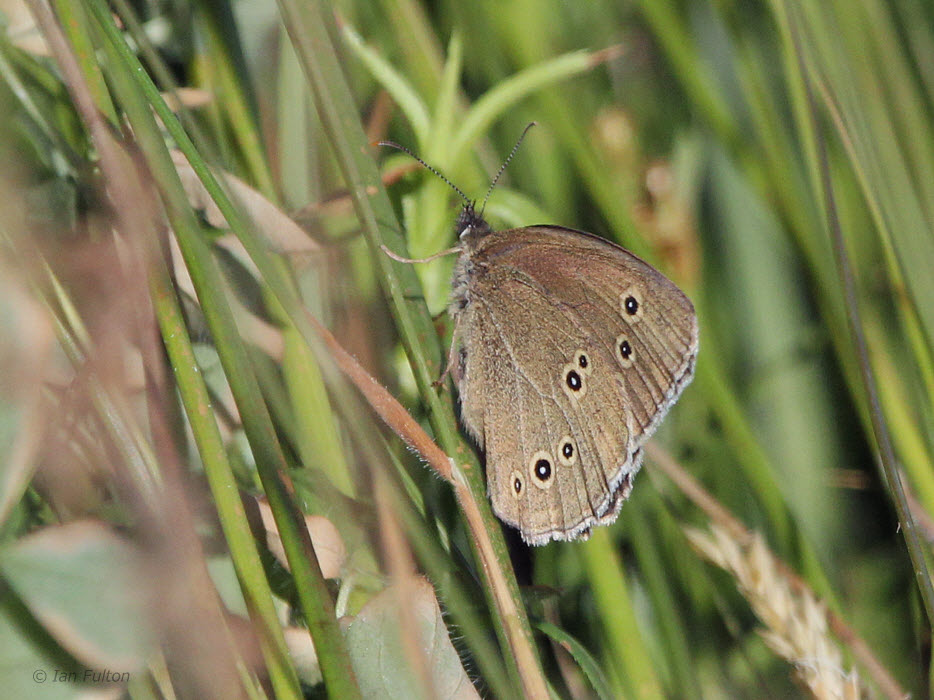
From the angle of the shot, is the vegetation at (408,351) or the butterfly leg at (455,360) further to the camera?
the butterfly leg at (455,360)

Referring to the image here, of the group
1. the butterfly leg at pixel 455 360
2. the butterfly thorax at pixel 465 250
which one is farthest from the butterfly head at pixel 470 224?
the butterfly leg at pixel 455 360

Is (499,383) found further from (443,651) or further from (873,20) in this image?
(873,20)

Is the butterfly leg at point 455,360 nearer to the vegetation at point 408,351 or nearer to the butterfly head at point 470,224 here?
the vegetation at point 408,351

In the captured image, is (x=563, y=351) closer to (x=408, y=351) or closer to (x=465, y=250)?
(x=465, y=250)

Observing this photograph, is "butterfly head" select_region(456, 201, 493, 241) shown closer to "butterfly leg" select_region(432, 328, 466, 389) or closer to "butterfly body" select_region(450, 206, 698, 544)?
"butterfly body" select_region(450, 206, 698, 544)

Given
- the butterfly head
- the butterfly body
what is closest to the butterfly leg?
the butterfly body

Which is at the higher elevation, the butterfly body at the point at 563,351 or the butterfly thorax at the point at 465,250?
the butterfly thorax at the point at 465,250

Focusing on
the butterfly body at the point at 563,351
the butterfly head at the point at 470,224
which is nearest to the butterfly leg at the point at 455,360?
Answer: the butterfly body at the point at 563,351

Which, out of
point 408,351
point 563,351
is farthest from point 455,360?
point 408,351
